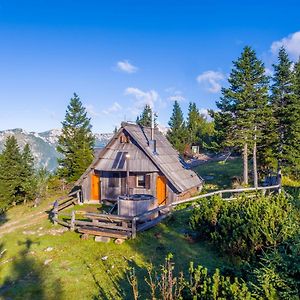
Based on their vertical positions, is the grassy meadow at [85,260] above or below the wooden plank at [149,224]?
below

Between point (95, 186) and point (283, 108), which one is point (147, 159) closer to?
point (95, 186)

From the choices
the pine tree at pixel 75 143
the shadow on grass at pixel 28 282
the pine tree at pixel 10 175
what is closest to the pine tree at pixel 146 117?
the pine tree at pixel 75 143

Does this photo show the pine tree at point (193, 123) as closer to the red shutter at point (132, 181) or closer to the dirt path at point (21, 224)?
the red shutter at point (132, 181)

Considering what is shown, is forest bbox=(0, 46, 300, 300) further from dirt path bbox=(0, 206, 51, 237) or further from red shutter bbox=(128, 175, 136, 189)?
dirt path bbox=(0, 206, 51, 237)

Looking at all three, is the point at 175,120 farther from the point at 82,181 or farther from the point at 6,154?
the point at 82,181

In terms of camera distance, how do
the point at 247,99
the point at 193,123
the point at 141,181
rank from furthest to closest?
the point at 193,123
the point at 247,99
the point at 141,181

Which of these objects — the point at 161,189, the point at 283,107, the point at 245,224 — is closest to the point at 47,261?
the point at 245,224

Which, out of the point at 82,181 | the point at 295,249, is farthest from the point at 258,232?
the point at 82,181

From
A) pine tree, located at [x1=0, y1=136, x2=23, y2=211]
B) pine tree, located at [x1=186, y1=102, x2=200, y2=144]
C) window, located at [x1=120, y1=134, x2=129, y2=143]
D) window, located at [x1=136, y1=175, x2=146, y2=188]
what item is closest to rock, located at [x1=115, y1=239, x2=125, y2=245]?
window, located at [x1=136, y1=175, x2=146, y2=188]
